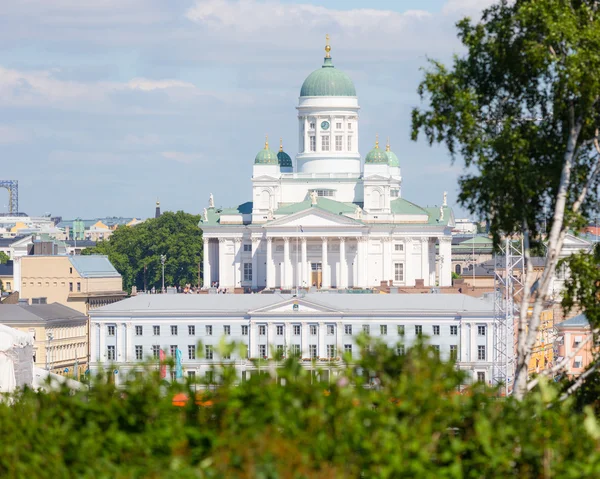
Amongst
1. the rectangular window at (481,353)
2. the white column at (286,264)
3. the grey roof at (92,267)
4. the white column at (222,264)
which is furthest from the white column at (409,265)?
the rectangular window at (481,353)

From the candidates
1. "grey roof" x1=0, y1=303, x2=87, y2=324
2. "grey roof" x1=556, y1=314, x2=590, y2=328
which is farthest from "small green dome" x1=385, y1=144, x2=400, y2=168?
"grey roof" x1=556, y1=314, x2=590, y2=328

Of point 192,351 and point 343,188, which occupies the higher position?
point 343,188

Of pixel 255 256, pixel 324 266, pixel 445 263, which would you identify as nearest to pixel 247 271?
pixel 255 256

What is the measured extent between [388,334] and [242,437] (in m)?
80.7

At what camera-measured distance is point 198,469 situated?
2280cm

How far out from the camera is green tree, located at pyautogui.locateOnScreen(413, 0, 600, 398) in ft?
102

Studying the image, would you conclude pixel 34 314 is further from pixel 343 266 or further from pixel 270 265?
pixel 343 266

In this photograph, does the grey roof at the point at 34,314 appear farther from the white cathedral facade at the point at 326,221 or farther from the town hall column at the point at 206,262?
the town hall column at the point at 206,262

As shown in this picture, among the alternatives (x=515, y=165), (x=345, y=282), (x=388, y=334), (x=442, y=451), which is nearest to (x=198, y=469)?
(x=442, y=451)

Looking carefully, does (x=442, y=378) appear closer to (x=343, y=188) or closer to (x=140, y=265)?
(x=343, y=188)

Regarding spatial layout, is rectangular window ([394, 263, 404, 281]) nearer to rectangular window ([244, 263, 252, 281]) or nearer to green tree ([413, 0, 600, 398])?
rectangular window ([244, 263, 252, 281])

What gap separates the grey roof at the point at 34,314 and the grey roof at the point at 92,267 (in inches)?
844

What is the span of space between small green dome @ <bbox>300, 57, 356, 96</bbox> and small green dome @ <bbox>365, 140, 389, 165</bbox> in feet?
23.7

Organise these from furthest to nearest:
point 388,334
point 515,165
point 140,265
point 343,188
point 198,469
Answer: point 140,265 → point 343,188 → point 388,334 → point 515,165 → point 198,469
